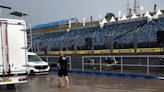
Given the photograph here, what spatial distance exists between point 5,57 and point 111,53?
1533 cm

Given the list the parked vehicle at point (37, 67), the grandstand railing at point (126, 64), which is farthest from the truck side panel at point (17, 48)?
the parked vehicle at point (37, 67)

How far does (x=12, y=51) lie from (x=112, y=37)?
15561 mm

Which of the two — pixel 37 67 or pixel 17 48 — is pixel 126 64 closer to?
pixel 37 67

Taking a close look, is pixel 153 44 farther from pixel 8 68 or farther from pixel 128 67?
pixel 8 68

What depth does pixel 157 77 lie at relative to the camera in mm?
18047

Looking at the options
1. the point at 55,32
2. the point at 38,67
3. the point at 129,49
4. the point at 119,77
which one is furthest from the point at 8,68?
the point at 55,32

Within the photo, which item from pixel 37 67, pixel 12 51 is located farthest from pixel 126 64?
pixel 12 51

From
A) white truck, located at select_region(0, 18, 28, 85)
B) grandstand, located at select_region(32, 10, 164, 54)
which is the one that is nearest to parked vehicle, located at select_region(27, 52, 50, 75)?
Result: grandstand, located at select_region(32, 10, 164, 54)

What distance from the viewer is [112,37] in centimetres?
2934

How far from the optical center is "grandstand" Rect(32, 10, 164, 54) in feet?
90.5

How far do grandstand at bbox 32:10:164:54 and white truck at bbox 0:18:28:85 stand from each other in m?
12.3

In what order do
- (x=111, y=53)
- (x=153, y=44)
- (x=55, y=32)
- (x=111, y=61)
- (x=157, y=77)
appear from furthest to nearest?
(x=55, y=32) < (x=111, y=53) < (x=153, y=44) < (x=111, y=61) < (x=157, y=77)

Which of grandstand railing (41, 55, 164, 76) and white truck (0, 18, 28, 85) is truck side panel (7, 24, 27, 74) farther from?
grandstand railing (41, 55, 164, 76)

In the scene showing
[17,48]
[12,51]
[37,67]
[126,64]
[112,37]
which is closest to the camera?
[12,51]
